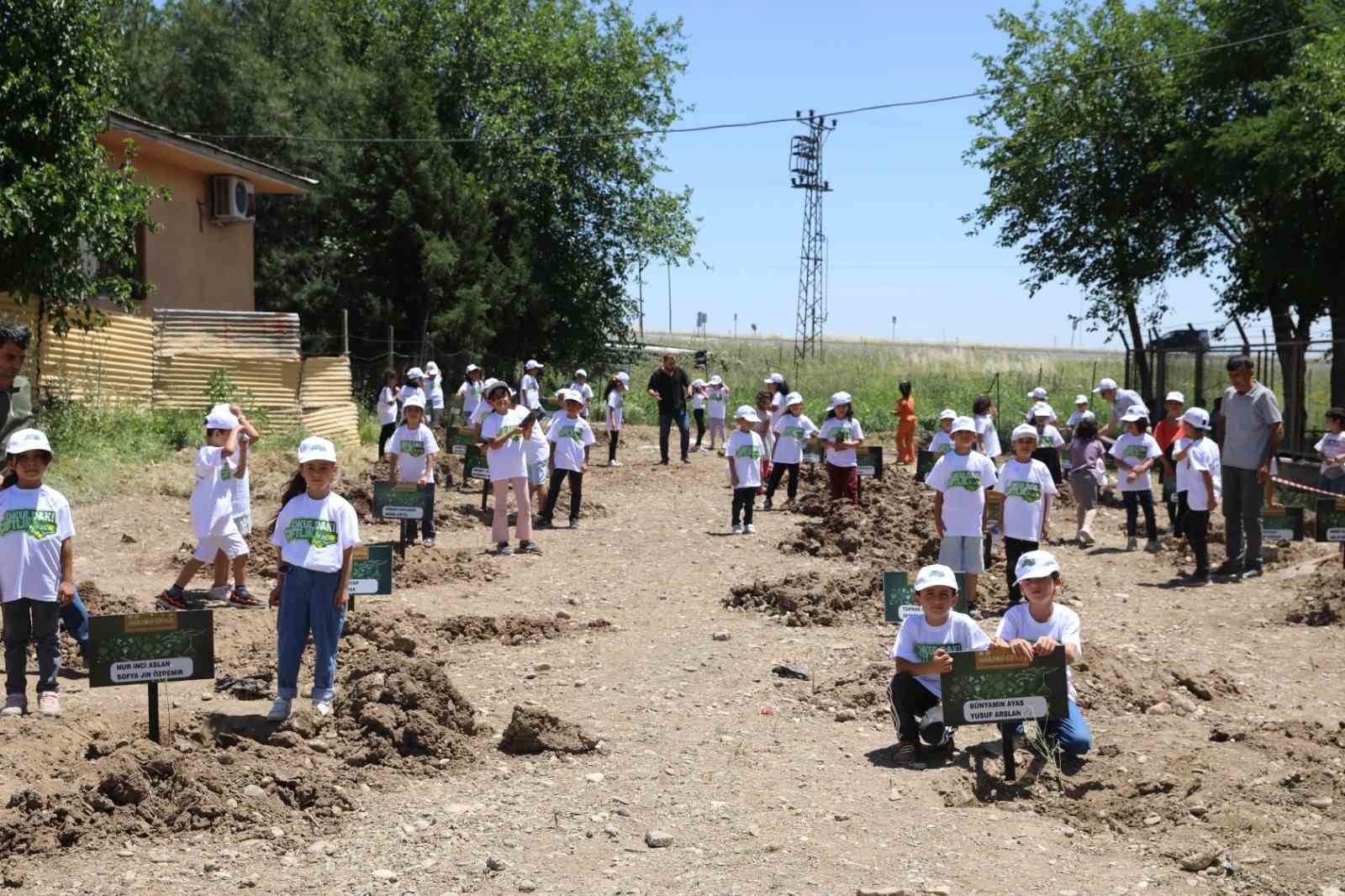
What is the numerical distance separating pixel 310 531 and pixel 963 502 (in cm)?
566

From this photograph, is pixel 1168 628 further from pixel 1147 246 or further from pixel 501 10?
pixel 501 10

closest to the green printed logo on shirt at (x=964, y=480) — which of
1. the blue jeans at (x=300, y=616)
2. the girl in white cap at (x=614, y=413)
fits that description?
the blue jeans at (x=300, y=616)

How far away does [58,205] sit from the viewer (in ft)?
64.1

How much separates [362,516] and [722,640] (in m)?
8.44

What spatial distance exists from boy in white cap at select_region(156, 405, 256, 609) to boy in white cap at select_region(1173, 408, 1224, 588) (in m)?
9.19

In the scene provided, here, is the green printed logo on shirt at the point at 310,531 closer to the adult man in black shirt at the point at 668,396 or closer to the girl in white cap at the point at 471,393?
the girl in white cap at the point at 471,393

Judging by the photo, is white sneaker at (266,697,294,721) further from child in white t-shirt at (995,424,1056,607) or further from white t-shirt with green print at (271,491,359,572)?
child in white t-shirt at (995,424,1056,607)

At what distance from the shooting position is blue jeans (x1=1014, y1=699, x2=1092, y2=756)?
25.6 feet

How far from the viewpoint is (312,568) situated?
839 centimetres

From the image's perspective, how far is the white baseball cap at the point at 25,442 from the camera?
8.44m

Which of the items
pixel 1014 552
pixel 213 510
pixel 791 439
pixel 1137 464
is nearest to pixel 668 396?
pixel 791 439

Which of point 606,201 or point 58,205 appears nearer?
point 58,205

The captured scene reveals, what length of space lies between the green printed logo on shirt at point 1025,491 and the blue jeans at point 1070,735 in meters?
4.53

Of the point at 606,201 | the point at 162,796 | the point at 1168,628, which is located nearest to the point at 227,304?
the point at 606,201
